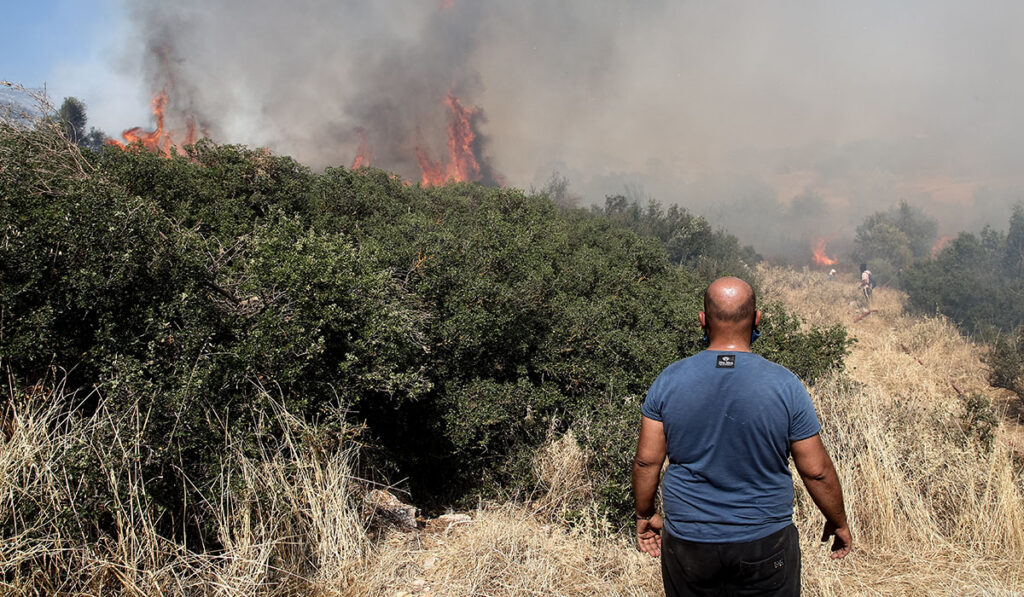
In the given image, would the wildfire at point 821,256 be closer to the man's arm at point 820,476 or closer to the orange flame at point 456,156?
the orange flame at point 456,156

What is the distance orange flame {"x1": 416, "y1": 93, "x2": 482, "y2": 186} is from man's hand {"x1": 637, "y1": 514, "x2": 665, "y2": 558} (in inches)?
1254

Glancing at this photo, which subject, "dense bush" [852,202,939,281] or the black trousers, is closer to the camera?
the black trousers

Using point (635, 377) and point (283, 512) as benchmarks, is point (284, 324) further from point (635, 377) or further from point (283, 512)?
point (635, 377)

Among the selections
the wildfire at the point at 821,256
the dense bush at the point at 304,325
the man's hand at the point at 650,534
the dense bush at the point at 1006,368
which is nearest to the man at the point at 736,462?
the man's hand at the point at 650,534

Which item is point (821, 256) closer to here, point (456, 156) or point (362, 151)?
point (456, 156)

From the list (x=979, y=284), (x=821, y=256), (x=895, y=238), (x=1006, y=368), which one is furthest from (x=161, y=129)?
(x=895, y=238)

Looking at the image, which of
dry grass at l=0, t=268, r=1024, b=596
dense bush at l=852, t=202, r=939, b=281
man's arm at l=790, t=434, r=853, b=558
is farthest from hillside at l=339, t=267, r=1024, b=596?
dense bush at l=852, t=202, r=939, b=281

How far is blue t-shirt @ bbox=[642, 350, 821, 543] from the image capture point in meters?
2.15

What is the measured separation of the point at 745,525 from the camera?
7.11 feet

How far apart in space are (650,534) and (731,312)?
122 cm

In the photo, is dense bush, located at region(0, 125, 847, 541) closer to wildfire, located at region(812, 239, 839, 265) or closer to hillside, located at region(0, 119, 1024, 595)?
hillside, located at region(0, 119, 1024, 595)

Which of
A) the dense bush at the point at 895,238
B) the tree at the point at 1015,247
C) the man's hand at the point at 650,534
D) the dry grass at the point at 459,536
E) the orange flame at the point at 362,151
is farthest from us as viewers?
the dense bush at the point at 895,238

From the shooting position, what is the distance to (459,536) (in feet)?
16.2

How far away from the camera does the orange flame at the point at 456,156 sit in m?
35.1
